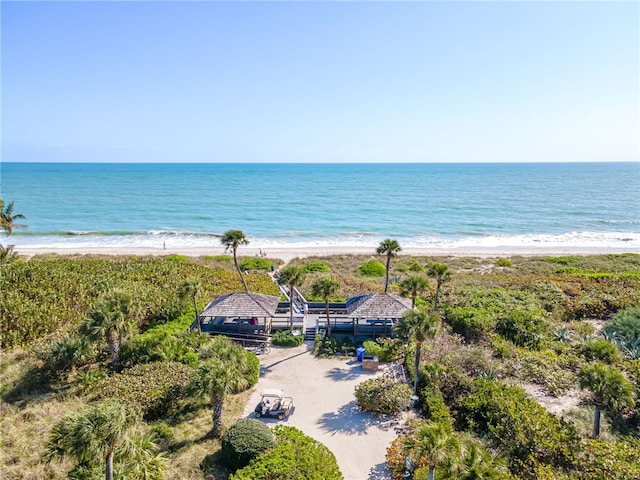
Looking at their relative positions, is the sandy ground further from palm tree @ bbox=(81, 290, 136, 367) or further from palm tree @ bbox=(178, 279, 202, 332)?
palm tree @ bbox=(81, 290, 136, 367)

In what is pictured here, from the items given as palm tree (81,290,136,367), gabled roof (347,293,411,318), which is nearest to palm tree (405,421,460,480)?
gabled roof (347,293,411,318)

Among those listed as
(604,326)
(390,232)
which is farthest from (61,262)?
(390,232)

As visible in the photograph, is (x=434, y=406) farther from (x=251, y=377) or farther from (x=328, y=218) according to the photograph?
(x=328, y=218)

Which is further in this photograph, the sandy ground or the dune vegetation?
the sandy ground

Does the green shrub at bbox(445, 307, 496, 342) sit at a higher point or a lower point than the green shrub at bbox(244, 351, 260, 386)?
higher

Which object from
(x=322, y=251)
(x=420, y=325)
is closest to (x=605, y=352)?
(x=420, y=325)

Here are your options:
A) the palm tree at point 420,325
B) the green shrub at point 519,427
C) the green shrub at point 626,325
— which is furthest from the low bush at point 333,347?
the green shrub at point 626,325

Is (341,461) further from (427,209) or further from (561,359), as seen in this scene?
(427,209)
